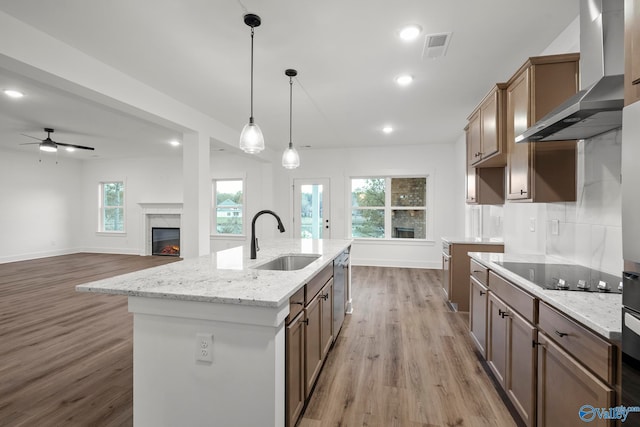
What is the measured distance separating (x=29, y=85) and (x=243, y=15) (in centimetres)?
309

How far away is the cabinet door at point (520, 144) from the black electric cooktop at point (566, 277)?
1.72ft

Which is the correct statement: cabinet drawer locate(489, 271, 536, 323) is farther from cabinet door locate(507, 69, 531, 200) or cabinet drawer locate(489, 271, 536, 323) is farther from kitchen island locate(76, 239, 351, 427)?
kitchen island locate(76, 239, 351, 427)

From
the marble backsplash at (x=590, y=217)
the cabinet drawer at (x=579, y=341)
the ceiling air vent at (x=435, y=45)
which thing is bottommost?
the cabinet drawer at (x=579, y=341)

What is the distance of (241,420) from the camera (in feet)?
4.76

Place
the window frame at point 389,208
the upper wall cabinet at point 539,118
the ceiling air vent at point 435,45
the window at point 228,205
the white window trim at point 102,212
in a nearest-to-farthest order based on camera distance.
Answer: the upper wall cabinet at point 539,118
the ceiling air vent at point 435,45
the window frame at point 389,208
the window at point 228,205
the white window trim at point 102,212

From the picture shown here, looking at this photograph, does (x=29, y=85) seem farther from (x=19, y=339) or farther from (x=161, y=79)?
(x=19, y=339)

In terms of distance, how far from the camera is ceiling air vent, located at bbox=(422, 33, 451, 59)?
2.45 m

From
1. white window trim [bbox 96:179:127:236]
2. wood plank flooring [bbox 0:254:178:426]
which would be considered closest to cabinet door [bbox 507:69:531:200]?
wood plank flooring [bbox 0:254:178:426]

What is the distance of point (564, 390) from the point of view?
1315 millimetres

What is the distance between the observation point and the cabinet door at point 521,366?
1.57 meters

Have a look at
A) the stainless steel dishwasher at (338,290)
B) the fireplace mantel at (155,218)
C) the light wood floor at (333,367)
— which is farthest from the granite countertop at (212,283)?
the fireplace mantel at (155,218)

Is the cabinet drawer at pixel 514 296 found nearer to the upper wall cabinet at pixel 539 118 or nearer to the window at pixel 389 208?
the upper wall cabinet at pixel 539 118

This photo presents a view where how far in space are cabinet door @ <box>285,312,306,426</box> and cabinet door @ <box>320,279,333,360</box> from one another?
49 centimetres

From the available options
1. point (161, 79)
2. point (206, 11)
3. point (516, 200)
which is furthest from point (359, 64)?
point (161, 79)
